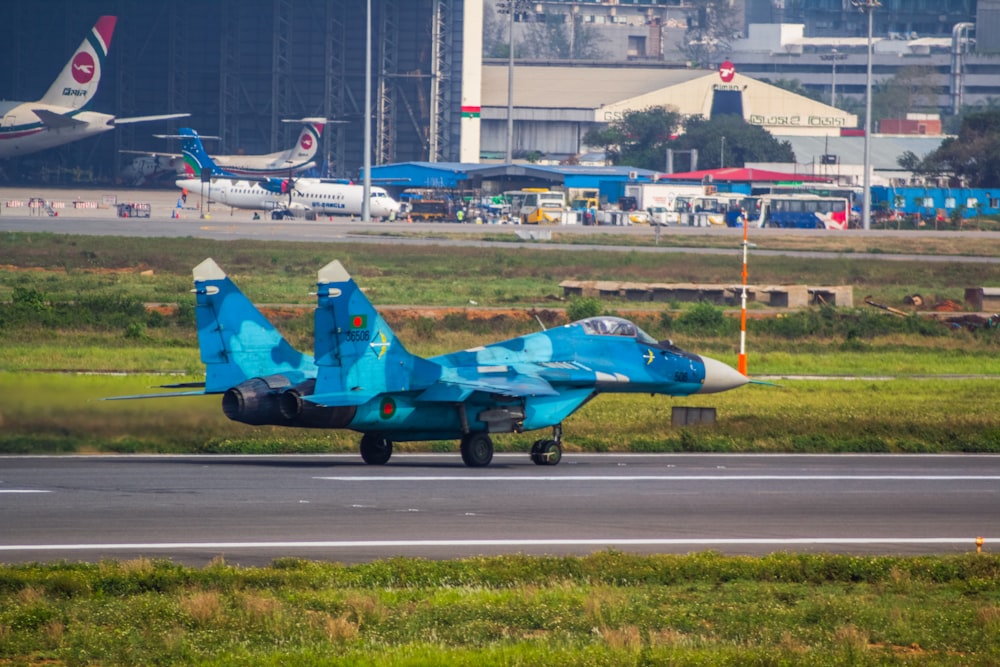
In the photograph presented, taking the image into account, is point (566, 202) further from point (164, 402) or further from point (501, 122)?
point (164, 402)

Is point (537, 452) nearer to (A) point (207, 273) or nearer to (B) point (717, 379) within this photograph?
(B) point (717, 379)

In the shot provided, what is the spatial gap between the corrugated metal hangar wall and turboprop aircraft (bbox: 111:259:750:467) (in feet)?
352

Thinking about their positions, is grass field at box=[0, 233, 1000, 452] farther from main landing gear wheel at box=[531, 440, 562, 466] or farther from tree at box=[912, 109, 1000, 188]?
tree at box=[912, 109, 1000, 188]

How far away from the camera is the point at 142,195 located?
122000mm

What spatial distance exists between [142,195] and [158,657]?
116678 mm

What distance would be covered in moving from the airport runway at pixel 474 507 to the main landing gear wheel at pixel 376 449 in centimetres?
24

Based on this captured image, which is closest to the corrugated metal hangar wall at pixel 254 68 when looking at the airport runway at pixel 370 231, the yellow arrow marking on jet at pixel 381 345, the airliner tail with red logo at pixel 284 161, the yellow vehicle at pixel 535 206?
the airliner tail with red logo at pixel 284 161

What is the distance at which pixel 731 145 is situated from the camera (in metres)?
139

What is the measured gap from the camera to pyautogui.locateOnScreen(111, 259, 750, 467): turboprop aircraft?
2045 centimetres

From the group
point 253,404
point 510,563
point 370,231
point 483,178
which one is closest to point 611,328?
point 253,404

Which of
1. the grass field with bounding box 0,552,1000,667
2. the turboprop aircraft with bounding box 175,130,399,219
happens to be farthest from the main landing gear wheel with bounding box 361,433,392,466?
the turboprop aircraft with bounding box 175,130,399,219

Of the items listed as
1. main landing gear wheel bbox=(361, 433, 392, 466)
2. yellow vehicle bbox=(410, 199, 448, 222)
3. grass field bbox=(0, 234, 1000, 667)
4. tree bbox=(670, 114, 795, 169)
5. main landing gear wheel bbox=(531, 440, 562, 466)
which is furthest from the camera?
tree bbox=(670, 114, 795, 169)

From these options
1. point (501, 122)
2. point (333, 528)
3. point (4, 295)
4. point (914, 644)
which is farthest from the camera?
point (501, 122)

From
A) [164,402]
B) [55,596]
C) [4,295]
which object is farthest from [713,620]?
[4,295]
